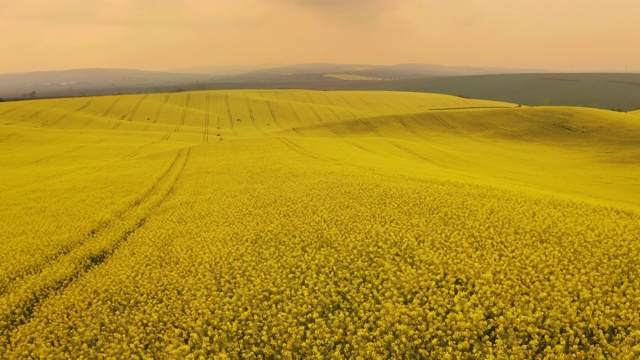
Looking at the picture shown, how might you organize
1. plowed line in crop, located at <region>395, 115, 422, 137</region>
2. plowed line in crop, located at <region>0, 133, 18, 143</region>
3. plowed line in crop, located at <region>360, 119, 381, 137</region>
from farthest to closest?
plowed line in crop, located at <region>360, 119, 381, 137</region>
plowed line in crop, located at <region>395, 115, 422, 137</region>
plowed line in crop, located at <region>0, 133, 18, 143</region>

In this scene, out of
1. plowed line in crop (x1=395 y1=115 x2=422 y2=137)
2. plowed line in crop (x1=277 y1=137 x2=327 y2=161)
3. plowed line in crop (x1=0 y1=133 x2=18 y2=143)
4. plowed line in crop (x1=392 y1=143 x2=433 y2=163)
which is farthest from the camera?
plowed line in crop (x1=395 y1=115 x2=422 y2=137)

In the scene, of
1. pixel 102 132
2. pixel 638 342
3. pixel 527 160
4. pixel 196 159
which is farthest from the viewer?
pixel 102 132

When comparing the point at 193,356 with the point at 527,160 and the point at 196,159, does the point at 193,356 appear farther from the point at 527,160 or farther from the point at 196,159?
the point at 527,160

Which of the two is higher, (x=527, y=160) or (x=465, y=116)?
(x=465, y=116)

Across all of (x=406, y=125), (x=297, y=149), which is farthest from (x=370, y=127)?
(x=297, y=149)

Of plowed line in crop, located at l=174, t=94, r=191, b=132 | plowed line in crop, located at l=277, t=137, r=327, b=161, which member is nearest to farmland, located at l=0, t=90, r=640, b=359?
plowed line in crop, located at l=277, t=137, r=327, b=161

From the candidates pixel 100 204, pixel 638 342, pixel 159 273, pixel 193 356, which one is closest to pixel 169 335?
pixel 193 356

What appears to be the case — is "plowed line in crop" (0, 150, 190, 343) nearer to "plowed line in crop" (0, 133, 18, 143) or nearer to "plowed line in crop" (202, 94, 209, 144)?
"plowed line in crop" (202, 94, 209, 144)

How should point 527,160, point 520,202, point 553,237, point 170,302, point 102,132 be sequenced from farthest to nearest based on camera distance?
point 102,132 → point 527,160 → point 520,202 → point 553,237 → point 170,302
